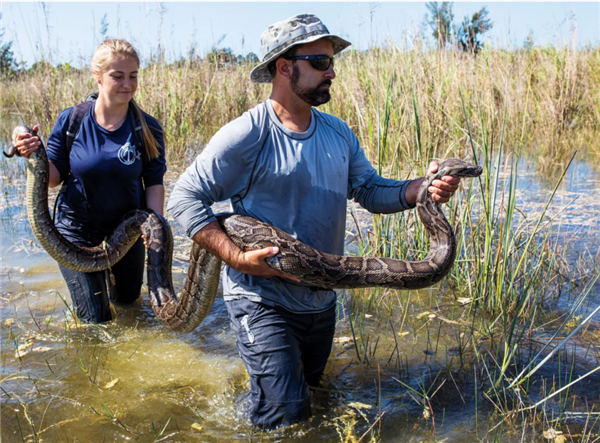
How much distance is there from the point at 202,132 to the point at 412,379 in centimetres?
947

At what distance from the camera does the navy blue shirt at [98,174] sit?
511 cm

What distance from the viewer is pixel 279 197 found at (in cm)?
379

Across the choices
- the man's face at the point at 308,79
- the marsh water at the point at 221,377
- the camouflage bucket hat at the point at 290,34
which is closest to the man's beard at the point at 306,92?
the man's face at the point at 308,79

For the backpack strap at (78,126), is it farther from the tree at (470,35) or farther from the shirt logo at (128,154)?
the tree at (470,35)

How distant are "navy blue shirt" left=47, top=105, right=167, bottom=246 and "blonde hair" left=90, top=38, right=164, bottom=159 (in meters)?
0.10

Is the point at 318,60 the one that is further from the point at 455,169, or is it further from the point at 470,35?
the point at 470,35

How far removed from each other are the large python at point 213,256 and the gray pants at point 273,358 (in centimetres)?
33

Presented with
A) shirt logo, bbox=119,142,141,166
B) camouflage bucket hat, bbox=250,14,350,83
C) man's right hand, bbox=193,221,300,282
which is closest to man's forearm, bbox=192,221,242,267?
man's right hand, bbox=193,221,300,282

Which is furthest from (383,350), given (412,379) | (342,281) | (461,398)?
(342,281)

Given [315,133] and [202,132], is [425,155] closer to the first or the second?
[315,133]

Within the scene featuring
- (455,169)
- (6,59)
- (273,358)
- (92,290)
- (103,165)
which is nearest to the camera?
(273,358)

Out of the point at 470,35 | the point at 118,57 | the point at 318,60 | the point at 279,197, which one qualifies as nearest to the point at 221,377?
the point at 279,197

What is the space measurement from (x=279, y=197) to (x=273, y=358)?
107 cm

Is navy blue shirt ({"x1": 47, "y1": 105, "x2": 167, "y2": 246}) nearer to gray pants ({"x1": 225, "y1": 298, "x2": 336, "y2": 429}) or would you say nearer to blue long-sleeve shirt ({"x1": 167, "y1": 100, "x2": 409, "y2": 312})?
blue long-sleeve shirt ({"x1": 167, "y1": 100, "x2": 409, "y2": 312})
